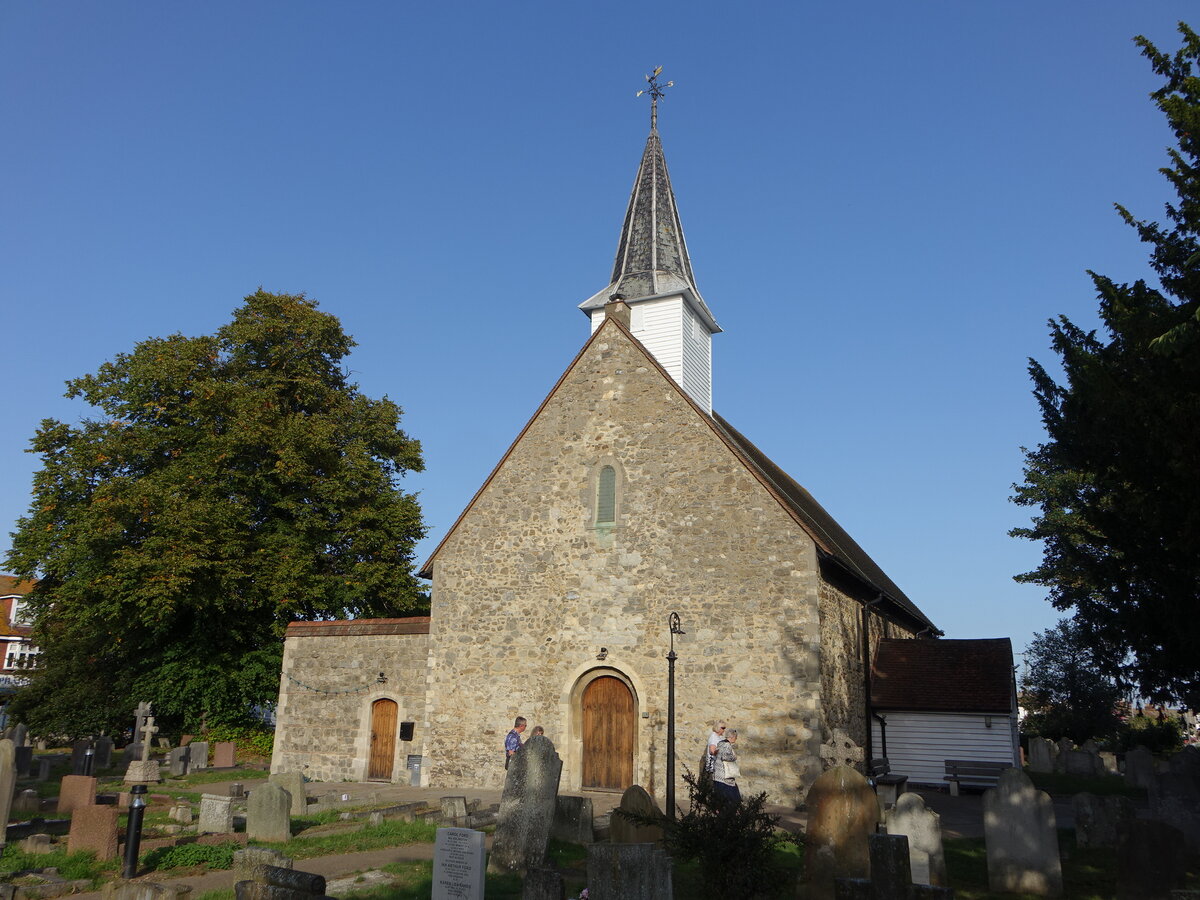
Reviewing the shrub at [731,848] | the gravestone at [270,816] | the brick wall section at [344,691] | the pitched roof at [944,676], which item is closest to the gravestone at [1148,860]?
the shrub at [731,848]

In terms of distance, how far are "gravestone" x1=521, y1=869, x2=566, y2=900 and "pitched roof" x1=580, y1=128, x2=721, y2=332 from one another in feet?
73.1

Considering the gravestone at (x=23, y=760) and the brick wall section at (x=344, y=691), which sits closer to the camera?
the gravestone at (x=23, y=760)

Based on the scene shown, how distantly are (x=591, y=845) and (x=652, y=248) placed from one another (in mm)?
24833

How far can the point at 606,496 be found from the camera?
20.0m

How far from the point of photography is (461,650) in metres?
20.5

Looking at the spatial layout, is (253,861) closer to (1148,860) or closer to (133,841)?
(133,841)

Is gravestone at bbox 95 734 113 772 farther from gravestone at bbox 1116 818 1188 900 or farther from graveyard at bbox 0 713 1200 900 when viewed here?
gravestone at bbox 1116 818 1188 900

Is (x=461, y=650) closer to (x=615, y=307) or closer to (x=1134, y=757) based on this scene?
(x=615, y=307)

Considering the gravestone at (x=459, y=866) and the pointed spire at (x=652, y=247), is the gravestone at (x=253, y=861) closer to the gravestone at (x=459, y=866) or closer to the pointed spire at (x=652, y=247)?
the gravestone at (x=459, y=866)

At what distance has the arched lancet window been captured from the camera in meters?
19.8

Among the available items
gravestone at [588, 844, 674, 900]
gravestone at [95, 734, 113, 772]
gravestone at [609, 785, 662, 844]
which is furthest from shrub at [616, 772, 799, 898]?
gravestone at [95, 734, 113, 772]

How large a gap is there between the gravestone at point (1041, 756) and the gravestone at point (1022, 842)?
20695 mm

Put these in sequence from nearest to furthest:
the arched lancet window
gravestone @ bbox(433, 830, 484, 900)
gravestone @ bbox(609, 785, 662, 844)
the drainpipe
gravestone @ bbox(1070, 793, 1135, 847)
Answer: gravestone @ bbox(433, 830, 484, 900), gravestone @ bbox(609, 785, 662, 844), gravestone @ bbox(1070, 793, 1135, 847), the drainpipe, the arched lancet window

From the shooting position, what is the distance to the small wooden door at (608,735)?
60.6ft
